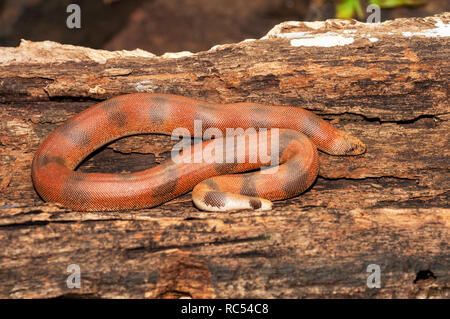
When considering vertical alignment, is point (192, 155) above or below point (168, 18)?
below

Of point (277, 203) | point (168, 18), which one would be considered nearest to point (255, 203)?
point (277, 203)

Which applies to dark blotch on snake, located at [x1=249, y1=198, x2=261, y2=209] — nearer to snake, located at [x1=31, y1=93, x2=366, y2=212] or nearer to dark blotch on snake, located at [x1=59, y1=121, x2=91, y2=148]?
snake, located at [x1=31, y1=93, x2=366, y2=212]

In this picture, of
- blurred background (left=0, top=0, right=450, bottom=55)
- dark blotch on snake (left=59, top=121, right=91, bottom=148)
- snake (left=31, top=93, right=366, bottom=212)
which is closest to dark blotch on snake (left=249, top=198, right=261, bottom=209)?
snake (left=31, top=93, right=366, bottom=212)

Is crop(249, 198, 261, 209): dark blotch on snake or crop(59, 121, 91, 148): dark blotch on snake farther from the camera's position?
crop(59, 121, 91, 148): dark blotch on snake

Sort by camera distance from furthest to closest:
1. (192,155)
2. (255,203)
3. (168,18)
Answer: (168,18) → (192,155) → (255,203)

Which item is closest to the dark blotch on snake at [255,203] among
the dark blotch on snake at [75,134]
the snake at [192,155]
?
the snake at [192,155]

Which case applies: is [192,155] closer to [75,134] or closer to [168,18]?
[75,134]

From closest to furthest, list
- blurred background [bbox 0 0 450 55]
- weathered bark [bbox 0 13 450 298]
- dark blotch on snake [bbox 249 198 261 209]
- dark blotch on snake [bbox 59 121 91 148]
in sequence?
weathered bark [bbox 0 13 450 298], dark blotch on snake [bbox 249 198 261 209], dark blotch on snake [bbox 59 121 91 148], blurred background [bbox 0 0 450 55]
